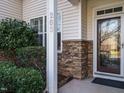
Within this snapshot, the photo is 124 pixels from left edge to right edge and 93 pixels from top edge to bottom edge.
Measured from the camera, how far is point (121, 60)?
5297 mm

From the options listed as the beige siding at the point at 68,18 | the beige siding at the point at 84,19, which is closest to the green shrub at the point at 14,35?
the beige siding at the point at 68,18

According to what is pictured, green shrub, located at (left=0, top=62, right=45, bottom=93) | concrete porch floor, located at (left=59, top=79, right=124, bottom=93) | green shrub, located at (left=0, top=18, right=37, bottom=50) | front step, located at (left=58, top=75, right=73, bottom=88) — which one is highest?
green shrub, located at (left=0, top=18, right=37, bottom=50)

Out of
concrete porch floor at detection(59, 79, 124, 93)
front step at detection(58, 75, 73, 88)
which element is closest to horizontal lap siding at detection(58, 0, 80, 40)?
front step at detection(58, 75, 73, 88)

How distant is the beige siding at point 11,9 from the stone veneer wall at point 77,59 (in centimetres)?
351

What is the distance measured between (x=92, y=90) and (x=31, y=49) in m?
2.48

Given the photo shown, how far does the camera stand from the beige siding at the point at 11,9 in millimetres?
7730

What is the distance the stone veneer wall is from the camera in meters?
5.82

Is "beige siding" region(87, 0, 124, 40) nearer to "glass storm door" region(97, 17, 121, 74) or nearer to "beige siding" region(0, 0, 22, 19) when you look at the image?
"glass storm door" region(97, 17, 121, 74)

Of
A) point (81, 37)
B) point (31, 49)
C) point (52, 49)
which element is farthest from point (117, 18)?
point (31, 49)

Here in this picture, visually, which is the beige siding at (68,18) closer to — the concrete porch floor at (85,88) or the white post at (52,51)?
the concrete porch floor at (85,88)

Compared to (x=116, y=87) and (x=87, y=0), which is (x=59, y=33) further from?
(x=116, y=87)

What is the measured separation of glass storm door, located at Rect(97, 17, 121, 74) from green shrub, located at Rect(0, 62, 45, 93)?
2790 millimetres

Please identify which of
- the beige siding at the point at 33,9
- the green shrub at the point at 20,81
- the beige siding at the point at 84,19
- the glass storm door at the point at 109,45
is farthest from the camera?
the beige siding at the point at 33,9

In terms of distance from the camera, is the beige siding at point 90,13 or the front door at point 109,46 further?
the beige siding at point 90,13
